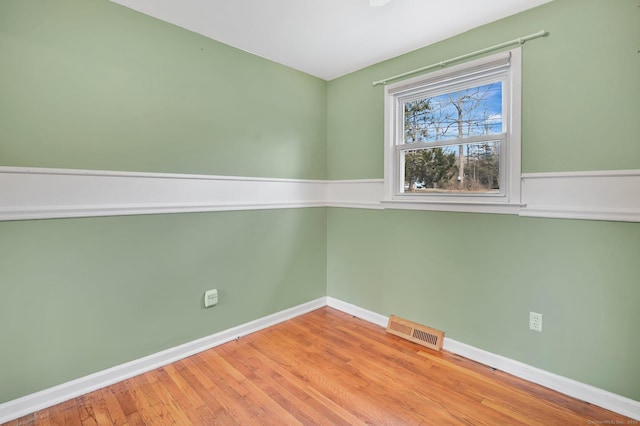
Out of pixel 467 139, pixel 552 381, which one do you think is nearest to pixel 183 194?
pixel 467 139

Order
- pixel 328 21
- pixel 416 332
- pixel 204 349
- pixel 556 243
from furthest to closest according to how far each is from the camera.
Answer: pixel 416 332, pixel 204 349, pixel 328 21, pixel 556 243

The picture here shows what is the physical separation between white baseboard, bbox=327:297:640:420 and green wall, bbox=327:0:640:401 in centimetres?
4

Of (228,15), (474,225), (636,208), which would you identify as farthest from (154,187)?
(636,208)

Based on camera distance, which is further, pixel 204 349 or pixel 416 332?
pixel 416 332

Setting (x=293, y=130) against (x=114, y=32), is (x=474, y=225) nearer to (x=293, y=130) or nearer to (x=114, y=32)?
(x=293, y=130)

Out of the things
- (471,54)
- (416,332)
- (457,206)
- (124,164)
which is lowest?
(416,332)

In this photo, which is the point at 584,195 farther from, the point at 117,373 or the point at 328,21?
the point at 117,373

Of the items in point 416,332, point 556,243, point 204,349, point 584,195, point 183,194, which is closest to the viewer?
point 584,195

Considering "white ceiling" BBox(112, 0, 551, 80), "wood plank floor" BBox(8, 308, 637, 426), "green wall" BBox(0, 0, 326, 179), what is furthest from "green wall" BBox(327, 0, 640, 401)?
"green wall" BBox(0, 0, 326, 179)

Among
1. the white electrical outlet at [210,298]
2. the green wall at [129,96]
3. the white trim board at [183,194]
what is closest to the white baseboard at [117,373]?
the white electrical outlet at [210,298]

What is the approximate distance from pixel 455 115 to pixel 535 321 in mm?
1548

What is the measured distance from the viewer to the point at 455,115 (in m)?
2.39

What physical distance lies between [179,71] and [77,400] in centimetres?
217

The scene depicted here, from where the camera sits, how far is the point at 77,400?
1784 millimetres
